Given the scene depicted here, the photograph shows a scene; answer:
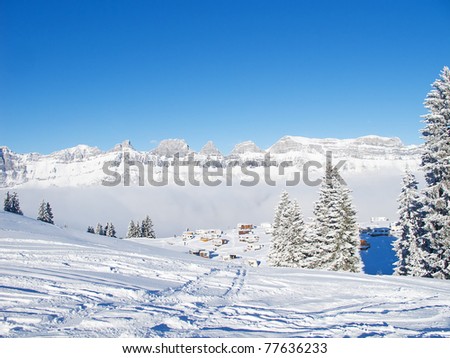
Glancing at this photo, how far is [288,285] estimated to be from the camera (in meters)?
10.0

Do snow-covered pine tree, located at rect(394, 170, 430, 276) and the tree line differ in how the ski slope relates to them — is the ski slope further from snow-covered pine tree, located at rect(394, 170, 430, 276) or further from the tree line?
the tree line

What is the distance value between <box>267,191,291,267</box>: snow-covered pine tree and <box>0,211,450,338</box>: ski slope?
55.1 feet

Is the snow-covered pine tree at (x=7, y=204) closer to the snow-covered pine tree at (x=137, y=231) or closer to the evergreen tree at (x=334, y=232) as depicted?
the snow-covered pine tree at (x=137, y=231)

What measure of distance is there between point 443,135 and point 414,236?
7.23 m

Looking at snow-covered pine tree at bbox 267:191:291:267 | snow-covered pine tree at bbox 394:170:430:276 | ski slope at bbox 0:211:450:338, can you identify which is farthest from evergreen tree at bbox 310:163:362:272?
ski slope at bbox 0:211:450:338

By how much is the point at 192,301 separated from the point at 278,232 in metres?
22.8

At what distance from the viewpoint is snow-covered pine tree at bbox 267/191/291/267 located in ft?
94.0

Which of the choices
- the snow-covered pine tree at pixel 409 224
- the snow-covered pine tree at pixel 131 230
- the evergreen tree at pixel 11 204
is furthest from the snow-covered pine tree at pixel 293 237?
the snow-covered pine tree at pixel 131 230

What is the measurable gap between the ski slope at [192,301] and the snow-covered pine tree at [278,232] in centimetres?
1681

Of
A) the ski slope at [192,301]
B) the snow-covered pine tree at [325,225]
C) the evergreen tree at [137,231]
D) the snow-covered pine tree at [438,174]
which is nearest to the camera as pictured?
the ski slope at [192,301]

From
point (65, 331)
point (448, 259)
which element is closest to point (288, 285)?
point (65, 331)

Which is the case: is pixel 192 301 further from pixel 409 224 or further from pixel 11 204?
pixel 11 204

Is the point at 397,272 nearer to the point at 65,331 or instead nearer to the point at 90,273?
the point at 90,273

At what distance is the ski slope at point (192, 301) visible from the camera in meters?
5.72
